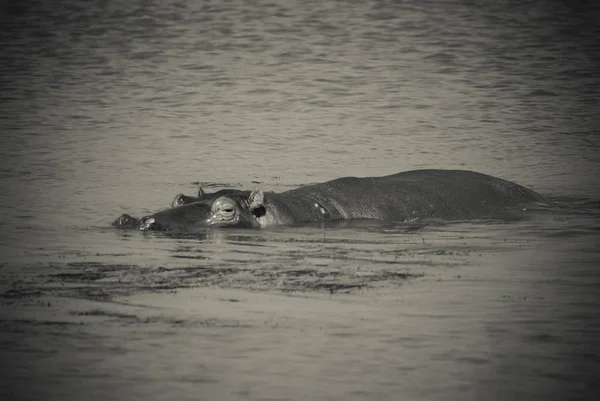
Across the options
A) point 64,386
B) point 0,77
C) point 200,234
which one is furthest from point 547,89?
point 64,386

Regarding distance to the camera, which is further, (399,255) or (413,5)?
(413,5)

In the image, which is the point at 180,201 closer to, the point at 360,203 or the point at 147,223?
the point at 147,223

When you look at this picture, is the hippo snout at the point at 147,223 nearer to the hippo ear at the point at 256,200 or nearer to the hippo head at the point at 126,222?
the hippo head at the point at 126,222

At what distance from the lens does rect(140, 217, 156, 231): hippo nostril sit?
14.0m

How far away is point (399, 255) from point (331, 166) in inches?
308

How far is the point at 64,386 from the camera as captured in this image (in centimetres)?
873

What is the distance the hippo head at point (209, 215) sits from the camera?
1401 centimetres

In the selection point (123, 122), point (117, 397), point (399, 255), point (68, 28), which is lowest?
point (117, 397)

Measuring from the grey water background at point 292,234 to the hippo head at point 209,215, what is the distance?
0.20 metres

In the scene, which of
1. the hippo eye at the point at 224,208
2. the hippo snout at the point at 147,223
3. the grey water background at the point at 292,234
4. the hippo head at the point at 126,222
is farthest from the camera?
the hippo head at the point at 126,222

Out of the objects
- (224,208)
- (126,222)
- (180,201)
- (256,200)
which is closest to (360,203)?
(256,200)

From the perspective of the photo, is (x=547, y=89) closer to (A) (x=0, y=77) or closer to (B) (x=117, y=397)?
(A) (x=0, y=77)

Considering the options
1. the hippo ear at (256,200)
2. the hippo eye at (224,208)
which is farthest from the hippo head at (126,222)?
the hippo ear at (256,200)

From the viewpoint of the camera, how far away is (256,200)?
1424 cm
